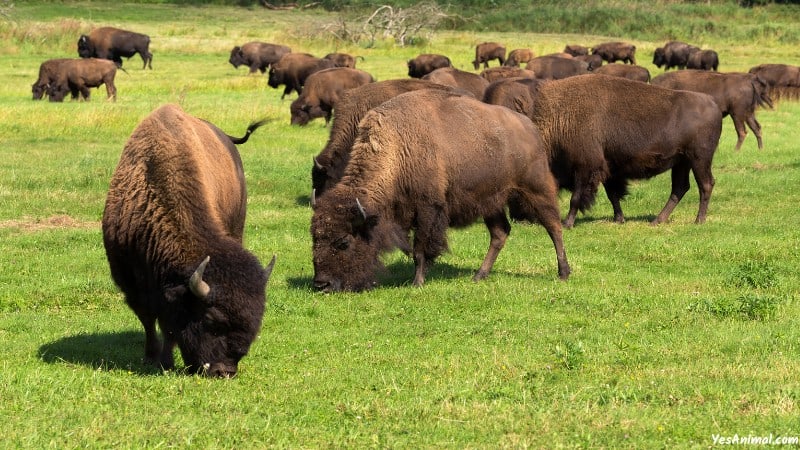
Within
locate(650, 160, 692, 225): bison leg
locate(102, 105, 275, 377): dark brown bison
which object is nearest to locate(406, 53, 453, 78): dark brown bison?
locate(650, 160, 692, 225): bison leg

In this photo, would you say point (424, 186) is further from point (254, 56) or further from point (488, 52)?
point (488, 52)

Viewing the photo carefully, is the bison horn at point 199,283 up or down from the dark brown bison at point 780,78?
up

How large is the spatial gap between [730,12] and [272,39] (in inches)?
1522

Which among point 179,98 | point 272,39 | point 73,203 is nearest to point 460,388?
point 73,203

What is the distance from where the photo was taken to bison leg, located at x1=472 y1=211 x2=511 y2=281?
1104cm

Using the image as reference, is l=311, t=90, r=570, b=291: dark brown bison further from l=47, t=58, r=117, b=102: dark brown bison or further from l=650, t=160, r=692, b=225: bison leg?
l=47, t=58, r=117, b=102: dark brown bison

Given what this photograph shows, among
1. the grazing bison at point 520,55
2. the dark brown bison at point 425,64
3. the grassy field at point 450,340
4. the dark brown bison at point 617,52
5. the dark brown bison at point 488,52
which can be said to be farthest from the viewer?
the dark brown bison at point 617,52

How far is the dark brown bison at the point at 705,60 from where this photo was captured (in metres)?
44.0

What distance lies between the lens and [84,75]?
3275cm

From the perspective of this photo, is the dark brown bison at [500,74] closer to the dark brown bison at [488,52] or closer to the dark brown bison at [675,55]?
the dark brown bison at [488,52]

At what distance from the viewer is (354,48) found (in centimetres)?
5231

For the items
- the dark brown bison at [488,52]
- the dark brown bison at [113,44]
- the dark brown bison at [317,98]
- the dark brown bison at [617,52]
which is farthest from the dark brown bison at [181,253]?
the dark brown bison at [617,52]

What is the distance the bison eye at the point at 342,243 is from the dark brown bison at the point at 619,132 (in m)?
5.11

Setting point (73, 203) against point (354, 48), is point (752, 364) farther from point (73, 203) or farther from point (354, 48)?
point (354, 48)
